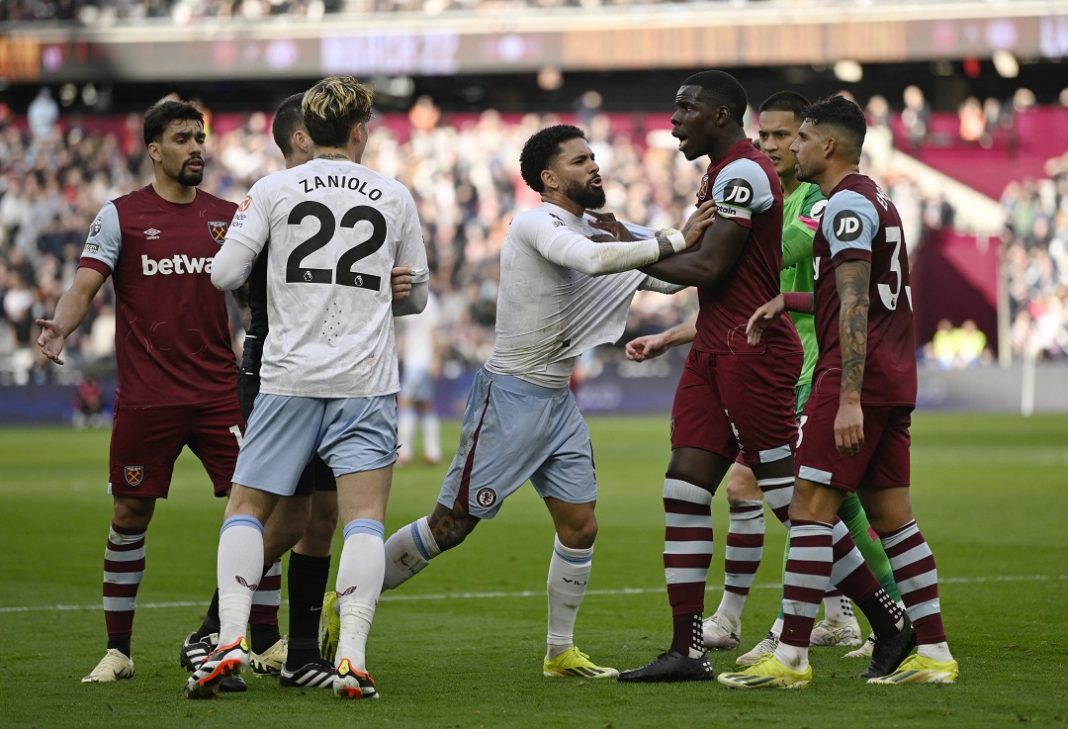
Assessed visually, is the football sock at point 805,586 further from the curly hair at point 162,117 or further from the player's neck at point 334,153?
the curly hair at point 162,117

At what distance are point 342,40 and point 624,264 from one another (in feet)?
111

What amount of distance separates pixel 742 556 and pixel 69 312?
3259 mm

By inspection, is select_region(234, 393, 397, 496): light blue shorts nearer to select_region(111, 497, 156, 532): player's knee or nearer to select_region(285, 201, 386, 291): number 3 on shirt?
select_region(285, 201, 386, 291): number 3 on shirt

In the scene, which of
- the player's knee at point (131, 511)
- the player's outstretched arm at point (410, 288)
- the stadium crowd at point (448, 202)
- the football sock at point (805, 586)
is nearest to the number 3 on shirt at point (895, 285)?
the football sock at point (805, 586)

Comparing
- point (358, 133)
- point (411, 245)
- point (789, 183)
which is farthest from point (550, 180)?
point (789, 183)

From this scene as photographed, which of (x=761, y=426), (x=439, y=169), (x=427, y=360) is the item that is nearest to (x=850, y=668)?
(x=761, y=426)

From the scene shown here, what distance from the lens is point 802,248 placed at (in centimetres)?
773

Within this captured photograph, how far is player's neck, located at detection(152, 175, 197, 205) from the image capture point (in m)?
7.15

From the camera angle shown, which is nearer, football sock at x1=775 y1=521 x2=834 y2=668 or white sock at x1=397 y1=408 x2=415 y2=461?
football sock at x1=775 y1=521 x2=834 y2=668

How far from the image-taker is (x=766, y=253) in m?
6.83

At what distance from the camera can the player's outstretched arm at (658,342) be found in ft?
24.1

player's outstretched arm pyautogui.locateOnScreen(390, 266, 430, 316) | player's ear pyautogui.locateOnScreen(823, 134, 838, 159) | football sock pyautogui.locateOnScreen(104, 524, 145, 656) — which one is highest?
player's ear pyautogui.locateOnScreen(823, 134, 838, 159)

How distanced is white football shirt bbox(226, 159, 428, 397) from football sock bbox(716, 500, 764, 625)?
2204 millimetres

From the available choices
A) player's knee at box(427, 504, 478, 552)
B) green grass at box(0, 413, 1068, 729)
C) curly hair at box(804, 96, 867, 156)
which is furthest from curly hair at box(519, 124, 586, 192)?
green grass at box(0, 413, 1068, 729)
